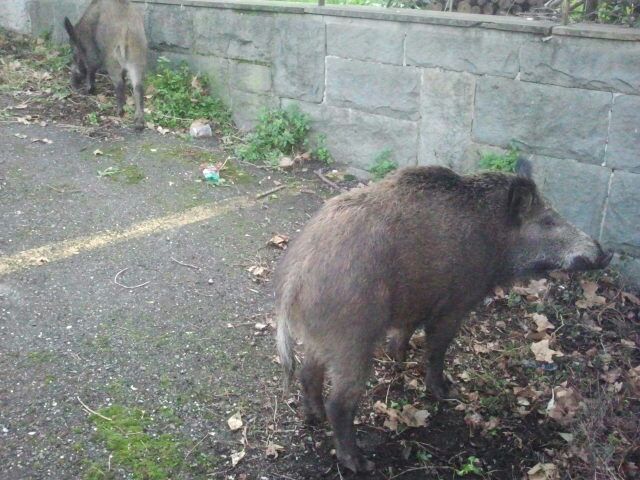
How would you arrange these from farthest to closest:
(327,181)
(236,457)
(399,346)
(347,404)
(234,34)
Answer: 1. (234,34)
2. (327,181)
3. (399,346)
4. (236,457)
5. (347,404)

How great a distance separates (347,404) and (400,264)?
727 mm

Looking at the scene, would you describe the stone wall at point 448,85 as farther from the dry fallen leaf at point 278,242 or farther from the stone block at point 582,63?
the dry fallen leaf at point 278,242

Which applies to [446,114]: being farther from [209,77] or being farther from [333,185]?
[209,77]

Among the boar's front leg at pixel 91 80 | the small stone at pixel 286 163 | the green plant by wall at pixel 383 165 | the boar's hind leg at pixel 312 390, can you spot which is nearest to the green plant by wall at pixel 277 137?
the small stone at pixel 286 163

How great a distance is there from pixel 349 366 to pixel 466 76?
340 cm

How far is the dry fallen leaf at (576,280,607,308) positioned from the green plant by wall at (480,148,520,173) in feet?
3.52

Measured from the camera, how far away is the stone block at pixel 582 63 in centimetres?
500

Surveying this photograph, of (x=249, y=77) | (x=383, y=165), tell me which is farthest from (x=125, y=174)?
(x=383, y=165)

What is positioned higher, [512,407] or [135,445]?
[135,445]

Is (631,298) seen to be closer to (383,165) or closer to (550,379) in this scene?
(550,379)

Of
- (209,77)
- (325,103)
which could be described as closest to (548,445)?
(325,103)

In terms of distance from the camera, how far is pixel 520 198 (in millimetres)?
3939

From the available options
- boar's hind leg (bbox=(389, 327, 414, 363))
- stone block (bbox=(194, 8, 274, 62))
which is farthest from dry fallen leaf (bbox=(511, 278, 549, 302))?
stone block (bbox=(194, 8, 274, 62))

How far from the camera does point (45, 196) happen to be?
5.95 m
